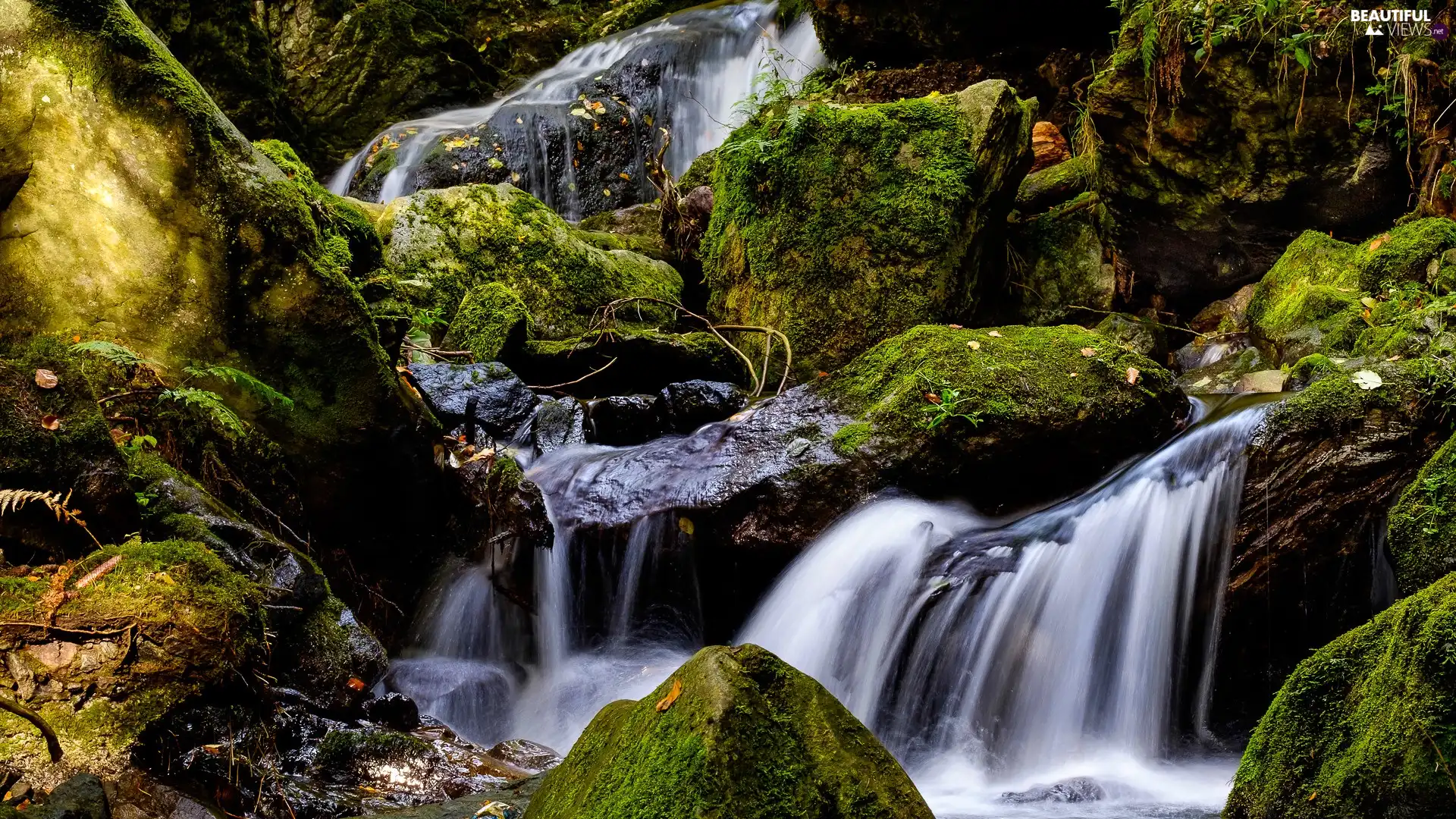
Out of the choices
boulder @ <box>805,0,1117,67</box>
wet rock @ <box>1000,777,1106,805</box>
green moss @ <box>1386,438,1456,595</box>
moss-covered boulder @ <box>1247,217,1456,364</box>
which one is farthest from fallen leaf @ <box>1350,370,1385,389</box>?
boulder @ <box>805,0,1117,67</box>

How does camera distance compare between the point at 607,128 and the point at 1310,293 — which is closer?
the point at 1310,293

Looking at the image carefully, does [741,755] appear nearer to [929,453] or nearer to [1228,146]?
[929,453]

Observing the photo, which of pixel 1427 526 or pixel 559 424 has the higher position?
pixel 559 424

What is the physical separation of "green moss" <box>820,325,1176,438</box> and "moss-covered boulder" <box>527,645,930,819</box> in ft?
10.9

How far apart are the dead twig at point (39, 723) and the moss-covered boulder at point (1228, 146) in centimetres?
802

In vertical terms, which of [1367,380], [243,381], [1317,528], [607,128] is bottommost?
[1317,528]

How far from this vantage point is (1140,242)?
8250 millimetres

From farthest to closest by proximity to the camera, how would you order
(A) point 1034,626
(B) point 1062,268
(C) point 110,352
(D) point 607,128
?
(D) point 607,128 → (B) point 1062,268 → (A) point 1034,626 → (C) point 110,352

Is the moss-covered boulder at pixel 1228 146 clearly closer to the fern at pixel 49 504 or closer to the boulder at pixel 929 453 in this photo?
the boulder at pixel 929 453

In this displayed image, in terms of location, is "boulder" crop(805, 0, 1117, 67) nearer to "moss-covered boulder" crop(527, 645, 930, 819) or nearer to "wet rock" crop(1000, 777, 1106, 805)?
"wet rock" crop(1000, 777, 1106, 805)

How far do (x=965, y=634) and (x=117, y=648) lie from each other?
350 centimetres

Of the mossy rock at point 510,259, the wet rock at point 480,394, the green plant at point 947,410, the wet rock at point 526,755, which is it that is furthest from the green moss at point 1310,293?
the wet rock at point 526,755

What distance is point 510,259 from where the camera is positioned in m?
8.65

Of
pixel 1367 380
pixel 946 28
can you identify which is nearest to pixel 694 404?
pixel 1367 380
